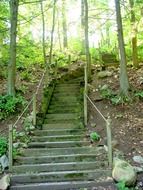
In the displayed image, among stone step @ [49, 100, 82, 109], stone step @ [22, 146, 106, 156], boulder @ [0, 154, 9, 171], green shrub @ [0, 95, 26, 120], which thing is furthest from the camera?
stone step @ [49, 100, 82, 109]

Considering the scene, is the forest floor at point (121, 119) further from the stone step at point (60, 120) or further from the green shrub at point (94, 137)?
the stone step at point (60, 120)

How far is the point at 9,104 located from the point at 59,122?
6.40ft

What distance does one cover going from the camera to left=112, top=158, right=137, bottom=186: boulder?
7.45m

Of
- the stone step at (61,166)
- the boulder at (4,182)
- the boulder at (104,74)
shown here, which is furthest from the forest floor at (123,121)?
the boulder at (4,182)

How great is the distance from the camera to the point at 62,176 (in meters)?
7.96

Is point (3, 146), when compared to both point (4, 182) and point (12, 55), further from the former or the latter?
point (12, 55)

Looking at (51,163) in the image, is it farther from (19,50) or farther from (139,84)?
(19,50)

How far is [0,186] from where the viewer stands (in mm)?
7449

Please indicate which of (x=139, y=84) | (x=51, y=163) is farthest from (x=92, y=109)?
(x=51, y=163)

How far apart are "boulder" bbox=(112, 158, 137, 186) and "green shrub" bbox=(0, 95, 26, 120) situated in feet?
16.7

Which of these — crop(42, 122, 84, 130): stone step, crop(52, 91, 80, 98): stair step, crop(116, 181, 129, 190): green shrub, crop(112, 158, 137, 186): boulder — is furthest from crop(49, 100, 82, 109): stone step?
crop(116, 181, 129, 190): green shrub

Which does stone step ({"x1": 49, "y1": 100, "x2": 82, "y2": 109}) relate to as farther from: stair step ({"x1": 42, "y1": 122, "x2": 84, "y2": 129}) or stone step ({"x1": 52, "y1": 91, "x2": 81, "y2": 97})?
stair step ({"x1": 42, "y1": 122, "x2": 84, "y2": 129})

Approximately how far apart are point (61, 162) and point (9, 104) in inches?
153

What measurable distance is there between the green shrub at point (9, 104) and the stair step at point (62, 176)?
3.90m
